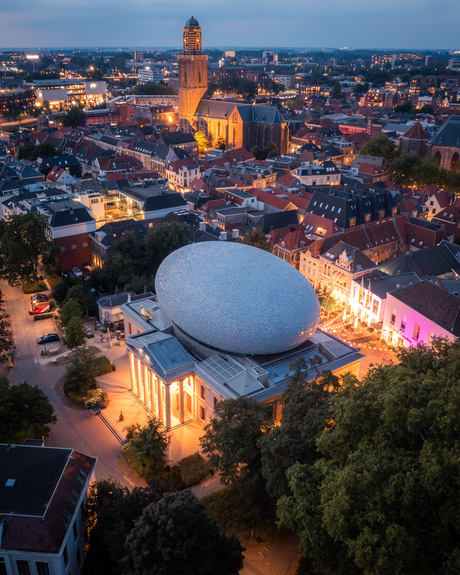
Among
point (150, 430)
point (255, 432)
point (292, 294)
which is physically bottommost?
point (150, 430)

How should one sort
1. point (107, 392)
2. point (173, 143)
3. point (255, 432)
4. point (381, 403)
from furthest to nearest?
point (173, 143)
point (107, 392)
point (255, 432)
point (381, 403)

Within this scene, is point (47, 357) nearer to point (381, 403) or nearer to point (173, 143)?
point (381, 403)

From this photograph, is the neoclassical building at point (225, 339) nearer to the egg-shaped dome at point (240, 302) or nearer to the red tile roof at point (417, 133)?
the egg-shaped dome at point (240, 302)

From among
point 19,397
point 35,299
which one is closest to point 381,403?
point 19,397

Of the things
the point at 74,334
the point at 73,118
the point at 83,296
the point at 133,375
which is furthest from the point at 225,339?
the point at 73,118

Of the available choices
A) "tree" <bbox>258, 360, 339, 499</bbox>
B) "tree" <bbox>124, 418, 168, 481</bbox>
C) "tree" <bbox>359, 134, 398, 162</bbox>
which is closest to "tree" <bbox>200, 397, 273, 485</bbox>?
"tree" <bbox>258, 360, 339, 499</bbox>
